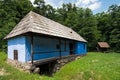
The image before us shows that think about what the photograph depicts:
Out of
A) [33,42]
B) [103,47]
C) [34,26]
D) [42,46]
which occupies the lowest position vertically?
[103,47]

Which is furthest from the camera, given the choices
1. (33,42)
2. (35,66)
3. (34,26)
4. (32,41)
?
(33,42)

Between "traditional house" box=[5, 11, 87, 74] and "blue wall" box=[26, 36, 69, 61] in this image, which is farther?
"blue wall" box=[26, 36, 69, 61]

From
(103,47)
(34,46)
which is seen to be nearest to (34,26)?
(34,46)

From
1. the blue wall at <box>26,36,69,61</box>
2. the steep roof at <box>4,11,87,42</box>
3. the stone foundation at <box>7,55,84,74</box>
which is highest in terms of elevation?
the steep roof at <box>4,11,87,42</box>

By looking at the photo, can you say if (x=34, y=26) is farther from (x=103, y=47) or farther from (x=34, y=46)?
(x=103, y=47)

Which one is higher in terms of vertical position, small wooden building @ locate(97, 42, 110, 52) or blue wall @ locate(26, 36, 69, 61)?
blue wall @ locate(26, 36, 69, 61)

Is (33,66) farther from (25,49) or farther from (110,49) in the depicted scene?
(110,49)

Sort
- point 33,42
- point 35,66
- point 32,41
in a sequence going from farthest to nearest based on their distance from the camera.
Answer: point 33,42
point 35,66
point 32,41

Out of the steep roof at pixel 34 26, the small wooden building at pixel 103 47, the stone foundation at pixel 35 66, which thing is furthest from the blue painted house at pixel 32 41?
the small wooden building at pixel 103 47

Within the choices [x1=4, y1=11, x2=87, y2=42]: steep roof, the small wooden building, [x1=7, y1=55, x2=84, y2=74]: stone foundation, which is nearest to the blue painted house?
[x1=4, y1=11, x2=87, y2=42]: steep roof

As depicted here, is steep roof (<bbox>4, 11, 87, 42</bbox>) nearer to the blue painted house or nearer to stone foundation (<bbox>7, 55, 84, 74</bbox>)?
the blue painted house

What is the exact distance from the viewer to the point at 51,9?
58594 mm

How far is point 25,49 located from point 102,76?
6.91 m

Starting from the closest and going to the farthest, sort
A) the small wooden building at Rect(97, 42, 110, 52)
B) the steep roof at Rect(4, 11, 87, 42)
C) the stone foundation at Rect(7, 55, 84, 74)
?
the stone foundation at Rect(7, 55, 84, 74) → the steep roof at Rect(4, 11, 87, 42) → the small wooden building at Rect(97, 42, 110, 52)
